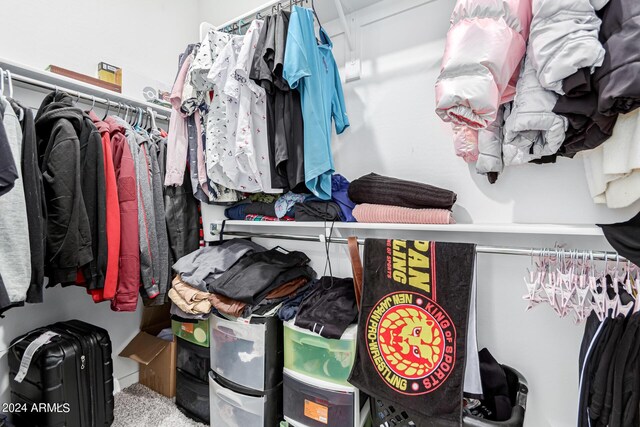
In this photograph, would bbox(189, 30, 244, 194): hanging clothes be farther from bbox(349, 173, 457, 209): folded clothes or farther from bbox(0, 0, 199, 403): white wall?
bbox(0, 0, 199, 403): white wall

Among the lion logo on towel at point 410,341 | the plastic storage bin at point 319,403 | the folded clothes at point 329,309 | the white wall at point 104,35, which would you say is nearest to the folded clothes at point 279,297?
the folded clothes at point 329,309

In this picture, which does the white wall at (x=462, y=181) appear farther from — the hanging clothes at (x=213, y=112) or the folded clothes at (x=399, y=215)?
the hanging clothes at (x=213, y=112)

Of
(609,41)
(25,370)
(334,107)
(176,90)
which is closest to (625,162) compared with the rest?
(609,41)

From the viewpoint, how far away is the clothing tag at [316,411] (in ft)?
3.59

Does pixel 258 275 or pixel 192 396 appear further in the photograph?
pixel 192 396

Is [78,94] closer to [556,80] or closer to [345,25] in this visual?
[345,25]

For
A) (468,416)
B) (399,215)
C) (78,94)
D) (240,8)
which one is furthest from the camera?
(240,8)

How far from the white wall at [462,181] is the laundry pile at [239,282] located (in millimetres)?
218

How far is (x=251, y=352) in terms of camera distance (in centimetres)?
123

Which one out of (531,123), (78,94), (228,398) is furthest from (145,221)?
(531,123)

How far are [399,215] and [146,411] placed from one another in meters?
Answer: 1.65

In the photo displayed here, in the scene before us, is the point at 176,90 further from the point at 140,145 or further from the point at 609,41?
the point at 609,41

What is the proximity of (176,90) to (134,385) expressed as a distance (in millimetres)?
1760

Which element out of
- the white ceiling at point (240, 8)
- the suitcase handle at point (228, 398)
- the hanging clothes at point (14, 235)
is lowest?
the suitcase handle at point (228, 398)
